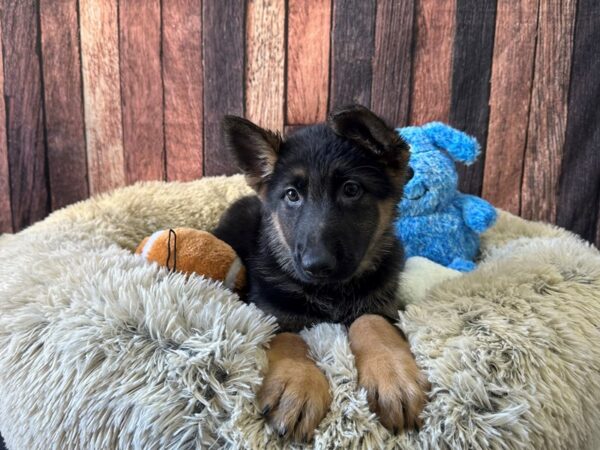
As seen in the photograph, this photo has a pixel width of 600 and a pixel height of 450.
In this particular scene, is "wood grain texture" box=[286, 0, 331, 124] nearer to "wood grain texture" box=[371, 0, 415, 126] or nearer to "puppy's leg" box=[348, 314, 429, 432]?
"wood grain texture" box=[371, 0, 415, 126]

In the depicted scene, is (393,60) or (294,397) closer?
(294,397)

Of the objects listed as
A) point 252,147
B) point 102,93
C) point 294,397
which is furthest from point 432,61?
point 294,397

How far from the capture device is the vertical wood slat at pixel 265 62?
2986 millimetres

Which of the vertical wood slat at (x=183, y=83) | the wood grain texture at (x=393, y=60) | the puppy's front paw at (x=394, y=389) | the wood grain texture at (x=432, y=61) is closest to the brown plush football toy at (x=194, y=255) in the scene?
the puppy's front paw at (x=394, y=389)

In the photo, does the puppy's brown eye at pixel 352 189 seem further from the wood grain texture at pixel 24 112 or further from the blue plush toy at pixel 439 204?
the wood grain texture at pixel 24 112

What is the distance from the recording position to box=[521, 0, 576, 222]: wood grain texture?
9.35 feet

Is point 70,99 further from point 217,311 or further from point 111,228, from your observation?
point 217,311

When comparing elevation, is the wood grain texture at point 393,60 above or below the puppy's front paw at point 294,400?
above

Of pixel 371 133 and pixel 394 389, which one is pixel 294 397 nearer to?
pixel 394 389

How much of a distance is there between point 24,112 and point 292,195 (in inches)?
88.1

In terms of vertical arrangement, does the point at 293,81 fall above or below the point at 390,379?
above

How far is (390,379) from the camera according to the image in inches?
53.4

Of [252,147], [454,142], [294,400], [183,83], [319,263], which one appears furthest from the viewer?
[183,83]

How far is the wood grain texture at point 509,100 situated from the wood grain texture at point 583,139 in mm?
250
